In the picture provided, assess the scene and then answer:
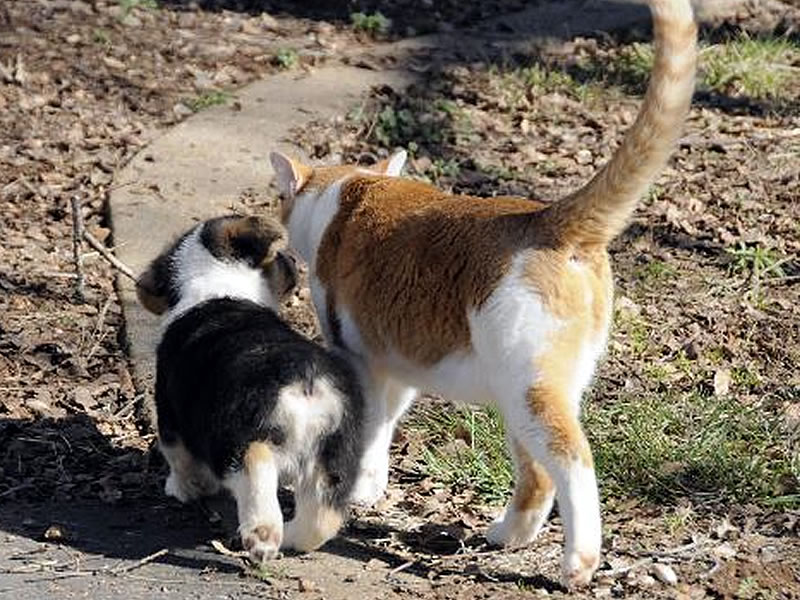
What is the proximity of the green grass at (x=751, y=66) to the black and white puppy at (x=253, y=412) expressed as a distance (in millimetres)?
5097

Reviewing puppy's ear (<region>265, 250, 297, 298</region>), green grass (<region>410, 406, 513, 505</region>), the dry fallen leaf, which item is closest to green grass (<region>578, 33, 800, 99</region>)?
the dry fallen leaf

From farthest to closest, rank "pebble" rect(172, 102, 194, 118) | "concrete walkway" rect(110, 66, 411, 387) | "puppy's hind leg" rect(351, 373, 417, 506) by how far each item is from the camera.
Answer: "pebble" rect(172, 102, 194, 118), "concrete walkway" rect(110, 66, 411, 387), "puppy's hind leg" rect(351, 373, 417, 506)

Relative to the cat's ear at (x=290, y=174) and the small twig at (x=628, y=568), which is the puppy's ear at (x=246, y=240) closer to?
the cat's ear at (x=290, y=174)

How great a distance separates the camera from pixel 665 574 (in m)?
5.27

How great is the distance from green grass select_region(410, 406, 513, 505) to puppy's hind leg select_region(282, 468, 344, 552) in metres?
0.75

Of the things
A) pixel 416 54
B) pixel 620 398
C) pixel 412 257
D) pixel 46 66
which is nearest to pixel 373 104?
pixel 416 54

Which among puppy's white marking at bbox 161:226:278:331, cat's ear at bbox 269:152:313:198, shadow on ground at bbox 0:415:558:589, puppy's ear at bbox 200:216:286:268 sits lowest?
shadow on ground at bbox 0:415:558:589

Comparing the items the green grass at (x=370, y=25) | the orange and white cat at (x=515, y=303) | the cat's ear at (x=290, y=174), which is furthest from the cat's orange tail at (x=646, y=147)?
the green grass at (x=370, y=25)

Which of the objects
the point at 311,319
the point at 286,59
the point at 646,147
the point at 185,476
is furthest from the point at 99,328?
the point at 286,59

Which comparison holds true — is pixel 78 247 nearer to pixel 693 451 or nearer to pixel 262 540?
pixel 262 540

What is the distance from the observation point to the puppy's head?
5.88 metres

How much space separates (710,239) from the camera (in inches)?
324

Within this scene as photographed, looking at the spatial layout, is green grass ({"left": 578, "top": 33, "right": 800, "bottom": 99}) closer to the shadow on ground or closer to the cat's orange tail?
the shadow on ground

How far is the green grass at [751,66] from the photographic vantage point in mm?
10242
